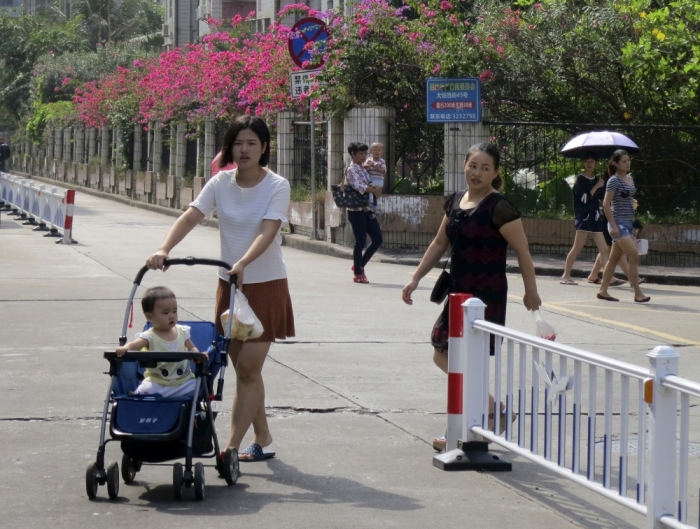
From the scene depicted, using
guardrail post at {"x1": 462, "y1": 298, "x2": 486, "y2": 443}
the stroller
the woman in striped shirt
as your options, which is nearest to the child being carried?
the woman in striped shirt

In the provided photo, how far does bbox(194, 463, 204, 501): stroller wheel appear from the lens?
5391mm

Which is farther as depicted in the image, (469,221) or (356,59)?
(356,59)

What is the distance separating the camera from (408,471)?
6109 mm

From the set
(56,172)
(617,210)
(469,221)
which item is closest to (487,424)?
(469,221)

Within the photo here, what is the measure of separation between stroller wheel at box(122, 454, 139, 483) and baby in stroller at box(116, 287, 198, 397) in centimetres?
35

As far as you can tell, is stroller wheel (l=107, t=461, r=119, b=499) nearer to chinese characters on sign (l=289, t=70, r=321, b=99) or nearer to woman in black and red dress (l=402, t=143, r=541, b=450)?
woman in black and red dress (l=402, t=143, r=541, b=450)

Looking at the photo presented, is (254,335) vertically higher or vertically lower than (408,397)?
higher

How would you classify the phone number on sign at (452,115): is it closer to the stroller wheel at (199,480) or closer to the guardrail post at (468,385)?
the guardrail post at (468,385)

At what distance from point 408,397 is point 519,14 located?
14.4 metres

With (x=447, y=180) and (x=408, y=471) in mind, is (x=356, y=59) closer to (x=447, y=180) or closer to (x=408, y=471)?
(x=447, y=180)

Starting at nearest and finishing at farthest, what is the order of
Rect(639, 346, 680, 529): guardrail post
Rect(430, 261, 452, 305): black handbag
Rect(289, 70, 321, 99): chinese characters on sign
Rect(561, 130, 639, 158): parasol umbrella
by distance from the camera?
Rect(639, 346, 680, 529): guardrail post → Rect(430, 261, 452, 305): black handbag → Rect(561, 130, 639, 158): parasol umbrella → Rect(289, 70, 321, 99): chinese characters on sign

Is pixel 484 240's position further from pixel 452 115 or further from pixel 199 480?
pixel 452 115

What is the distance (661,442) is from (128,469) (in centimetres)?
253

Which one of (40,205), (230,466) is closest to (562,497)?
(230,466)
